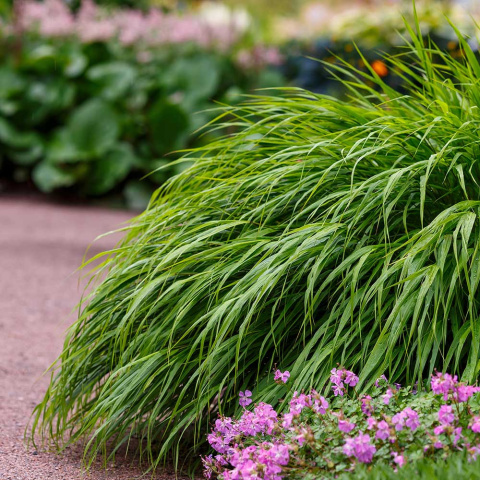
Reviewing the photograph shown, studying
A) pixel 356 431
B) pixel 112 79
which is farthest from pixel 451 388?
pixel 112 79

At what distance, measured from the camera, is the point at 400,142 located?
2477 mm

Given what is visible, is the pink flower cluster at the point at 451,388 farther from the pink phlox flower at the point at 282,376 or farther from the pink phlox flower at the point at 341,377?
the pink phlox flower at the point at 282,376

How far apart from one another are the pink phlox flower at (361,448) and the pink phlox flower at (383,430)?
34 mm

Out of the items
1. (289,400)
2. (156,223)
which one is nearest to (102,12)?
(156,223)

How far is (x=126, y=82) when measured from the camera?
7.73 meters

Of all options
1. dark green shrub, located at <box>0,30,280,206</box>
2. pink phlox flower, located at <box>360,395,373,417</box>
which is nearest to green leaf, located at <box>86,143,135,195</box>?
dark green shrub, located at <box>0,30,280,206</box>

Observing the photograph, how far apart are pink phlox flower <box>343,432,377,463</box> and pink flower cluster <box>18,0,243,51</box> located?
23.4ft

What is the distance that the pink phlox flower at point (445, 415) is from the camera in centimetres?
182

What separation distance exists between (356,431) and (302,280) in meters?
0.56

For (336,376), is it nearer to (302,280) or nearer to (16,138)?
(302,280)

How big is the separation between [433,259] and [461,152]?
0.35 m

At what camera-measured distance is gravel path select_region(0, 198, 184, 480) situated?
2482 mm

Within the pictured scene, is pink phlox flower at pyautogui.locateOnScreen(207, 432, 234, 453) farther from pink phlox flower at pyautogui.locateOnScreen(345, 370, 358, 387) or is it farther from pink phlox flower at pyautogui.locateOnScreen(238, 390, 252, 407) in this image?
pink phlox flower at pyautogui.locateOnScreen(345, 370, 358, 387)

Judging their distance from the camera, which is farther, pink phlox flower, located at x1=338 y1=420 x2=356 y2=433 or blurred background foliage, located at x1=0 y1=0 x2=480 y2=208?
blurred background foliage, located at x1=0 y1=0 x2=480 y2=208
